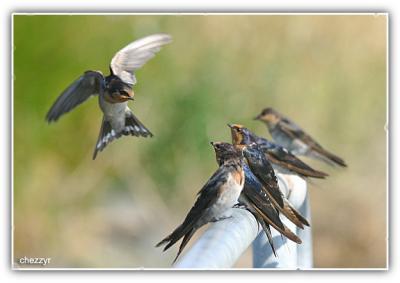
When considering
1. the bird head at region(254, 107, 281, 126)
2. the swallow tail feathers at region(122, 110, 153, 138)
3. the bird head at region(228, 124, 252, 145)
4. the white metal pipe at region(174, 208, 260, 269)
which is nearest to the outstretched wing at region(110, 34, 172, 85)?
the swallow tail feathers at region(122, 110, 153, 138)

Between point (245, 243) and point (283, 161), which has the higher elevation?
point (283, 161)

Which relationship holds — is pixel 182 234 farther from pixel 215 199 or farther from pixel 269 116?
pixel 269 116

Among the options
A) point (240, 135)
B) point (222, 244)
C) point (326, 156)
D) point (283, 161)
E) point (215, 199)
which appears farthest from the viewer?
point (326, 156)

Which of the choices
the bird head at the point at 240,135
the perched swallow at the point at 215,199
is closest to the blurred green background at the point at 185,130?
the bird head at the point at 240,135

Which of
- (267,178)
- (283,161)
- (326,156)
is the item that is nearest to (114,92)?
(267,178)

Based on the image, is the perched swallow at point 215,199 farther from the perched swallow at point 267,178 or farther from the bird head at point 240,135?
the bird head at point 240,135

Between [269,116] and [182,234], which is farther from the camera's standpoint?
[269,116]

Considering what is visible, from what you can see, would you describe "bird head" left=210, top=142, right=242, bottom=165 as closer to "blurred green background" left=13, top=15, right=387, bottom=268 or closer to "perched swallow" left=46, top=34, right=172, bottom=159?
"perched swallow" left=46, top=34, right=172, bottom=159
